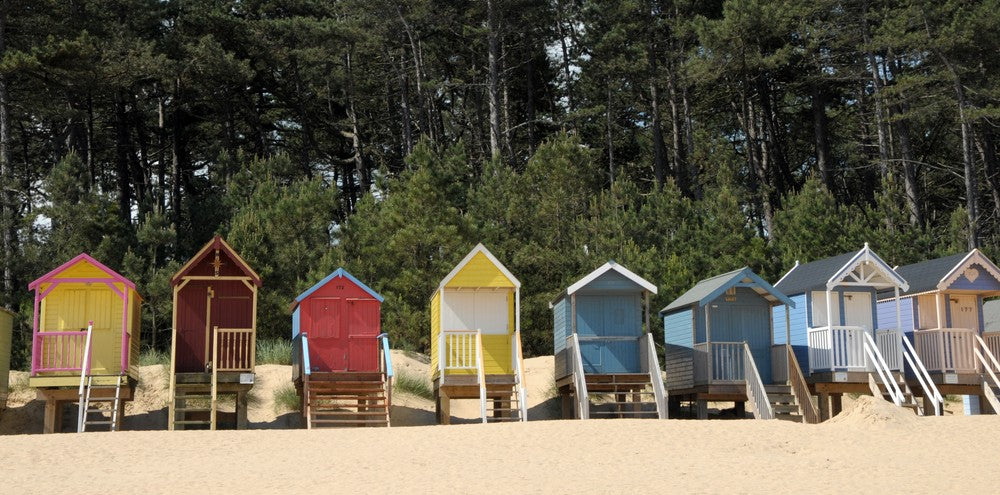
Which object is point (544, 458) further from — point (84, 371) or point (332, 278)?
point (84, 371)

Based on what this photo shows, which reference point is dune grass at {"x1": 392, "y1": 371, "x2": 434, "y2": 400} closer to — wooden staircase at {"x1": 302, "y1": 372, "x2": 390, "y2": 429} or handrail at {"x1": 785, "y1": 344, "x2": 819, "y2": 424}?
wooden staircase at {"x1": 302, "y1": 372, "x2": 390, "y2": 429}

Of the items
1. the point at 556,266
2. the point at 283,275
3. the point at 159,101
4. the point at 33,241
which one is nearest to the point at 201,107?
the point at 159,101

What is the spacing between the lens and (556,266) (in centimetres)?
3447

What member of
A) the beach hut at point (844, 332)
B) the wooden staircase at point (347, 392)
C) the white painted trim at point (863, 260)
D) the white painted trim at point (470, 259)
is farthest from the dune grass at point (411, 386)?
the white painted trim at point (863, 260)

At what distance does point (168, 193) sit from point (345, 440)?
1514 inches

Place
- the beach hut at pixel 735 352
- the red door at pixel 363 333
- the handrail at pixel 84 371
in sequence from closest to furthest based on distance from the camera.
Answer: the handrail at pixel 84 371
the beach hut at pixel 735 352
the red door at pixel 363 333

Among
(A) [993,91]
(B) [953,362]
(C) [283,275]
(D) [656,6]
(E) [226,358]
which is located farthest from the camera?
(D) [656,6]

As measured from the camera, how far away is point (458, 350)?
25.6m

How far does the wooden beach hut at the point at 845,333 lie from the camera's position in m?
26.1

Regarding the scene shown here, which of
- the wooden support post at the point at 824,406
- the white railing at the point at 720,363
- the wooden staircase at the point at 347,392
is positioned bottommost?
the wooden support post at the point at 824,406

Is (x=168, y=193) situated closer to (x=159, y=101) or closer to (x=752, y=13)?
(x=159, y=101)

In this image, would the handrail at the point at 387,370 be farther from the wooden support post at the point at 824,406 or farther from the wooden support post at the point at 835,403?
the wooden support post at the point at 835,403

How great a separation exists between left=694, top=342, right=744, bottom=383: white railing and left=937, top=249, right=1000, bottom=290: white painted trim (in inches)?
237

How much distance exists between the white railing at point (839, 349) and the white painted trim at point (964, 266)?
313 cm
